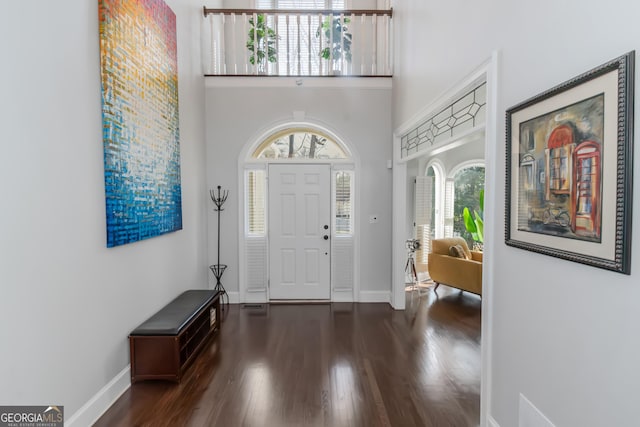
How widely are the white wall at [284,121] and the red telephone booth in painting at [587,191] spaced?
3.34 metres

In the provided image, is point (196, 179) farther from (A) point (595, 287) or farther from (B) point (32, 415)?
(A) point (595, 287)

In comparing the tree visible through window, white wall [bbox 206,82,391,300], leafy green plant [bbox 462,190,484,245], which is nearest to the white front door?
white wall [bbox 206,82,391,300]

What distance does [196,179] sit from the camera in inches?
165

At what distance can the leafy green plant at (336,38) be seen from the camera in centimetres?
457

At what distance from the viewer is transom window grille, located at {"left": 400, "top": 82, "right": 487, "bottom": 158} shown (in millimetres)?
2174

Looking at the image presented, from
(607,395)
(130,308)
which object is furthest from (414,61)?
(130,308)

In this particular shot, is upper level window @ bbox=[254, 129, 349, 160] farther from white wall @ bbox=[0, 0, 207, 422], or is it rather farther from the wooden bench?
the wooden bench

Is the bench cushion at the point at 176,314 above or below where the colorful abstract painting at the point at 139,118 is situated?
below

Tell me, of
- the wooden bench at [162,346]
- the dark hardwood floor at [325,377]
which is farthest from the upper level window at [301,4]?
the wooden bench at [162,346]

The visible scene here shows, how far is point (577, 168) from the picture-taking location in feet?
4.26

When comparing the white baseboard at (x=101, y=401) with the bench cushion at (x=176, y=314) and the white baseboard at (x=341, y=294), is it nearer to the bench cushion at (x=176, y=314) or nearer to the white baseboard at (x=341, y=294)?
A: the bench cushion at (x=176, y=314)

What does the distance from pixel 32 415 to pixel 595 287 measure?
287 cm

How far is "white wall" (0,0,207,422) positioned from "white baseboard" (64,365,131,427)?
51 mm

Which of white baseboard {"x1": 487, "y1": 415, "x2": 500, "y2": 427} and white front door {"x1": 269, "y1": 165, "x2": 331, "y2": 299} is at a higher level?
white front door {"x1": 269, "y1": 165, "x2": 331, "y2": 299}
